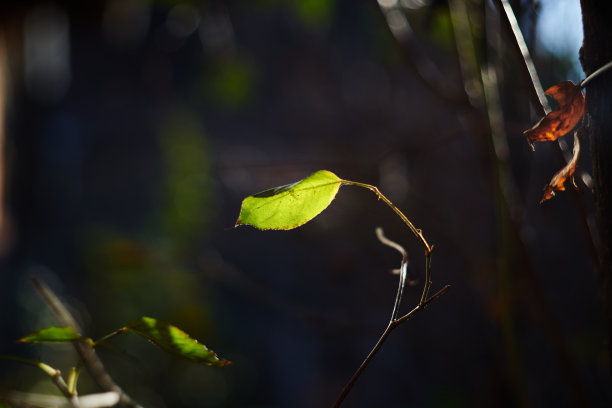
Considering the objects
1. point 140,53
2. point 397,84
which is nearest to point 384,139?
point 397,84

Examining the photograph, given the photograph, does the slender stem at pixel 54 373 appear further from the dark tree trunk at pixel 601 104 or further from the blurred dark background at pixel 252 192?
the blurred dark background at pixel 252 192

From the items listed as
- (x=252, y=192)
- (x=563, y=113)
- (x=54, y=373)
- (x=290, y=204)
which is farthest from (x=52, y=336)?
(x=252, y=192)

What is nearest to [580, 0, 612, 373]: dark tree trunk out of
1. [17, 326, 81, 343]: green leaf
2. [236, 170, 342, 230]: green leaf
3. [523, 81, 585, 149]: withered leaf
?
[523, 81, 585, 149]: withered leaf

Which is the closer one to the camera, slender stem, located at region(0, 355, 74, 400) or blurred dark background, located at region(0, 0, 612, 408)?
slender stem, located at region(0, 355, 74, 400)

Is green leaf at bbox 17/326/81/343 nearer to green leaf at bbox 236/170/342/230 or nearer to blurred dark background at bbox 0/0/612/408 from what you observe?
green leaf at bbox 236/170/342/230

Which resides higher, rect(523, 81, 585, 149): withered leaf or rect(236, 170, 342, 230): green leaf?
rect(523, 81, 585, 149): withered leaf

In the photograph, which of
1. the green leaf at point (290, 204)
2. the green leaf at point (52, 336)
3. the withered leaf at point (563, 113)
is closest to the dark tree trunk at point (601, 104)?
the withered leaf at point (563, 113)

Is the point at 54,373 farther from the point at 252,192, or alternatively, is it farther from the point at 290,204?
the point at 252,192
